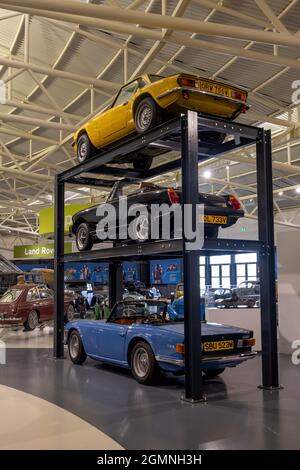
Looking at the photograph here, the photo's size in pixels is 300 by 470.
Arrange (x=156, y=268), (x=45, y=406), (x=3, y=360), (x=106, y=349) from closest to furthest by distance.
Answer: (x=45, y=406), (x=106, y=349), (x=3, y=360), (x=156, y=268)

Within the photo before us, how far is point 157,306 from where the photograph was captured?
9.21m

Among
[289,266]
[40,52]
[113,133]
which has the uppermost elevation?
[40,52]

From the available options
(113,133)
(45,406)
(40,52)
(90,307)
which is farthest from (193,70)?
(90,307)

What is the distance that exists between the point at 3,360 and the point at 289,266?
648 cm

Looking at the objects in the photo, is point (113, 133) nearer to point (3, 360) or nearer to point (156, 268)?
point (3, 360)

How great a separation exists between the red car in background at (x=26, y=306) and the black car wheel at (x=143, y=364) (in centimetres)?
798

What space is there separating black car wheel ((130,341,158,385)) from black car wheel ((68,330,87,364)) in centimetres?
182

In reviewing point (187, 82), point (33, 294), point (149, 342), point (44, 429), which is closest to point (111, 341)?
point (149, 342)

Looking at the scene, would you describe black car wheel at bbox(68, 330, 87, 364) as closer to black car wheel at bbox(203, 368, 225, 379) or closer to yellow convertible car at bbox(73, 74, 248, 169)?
black car wheel at bbox(203, 368, 225, 379)

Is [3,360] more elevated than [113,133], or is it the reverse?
[113,133]

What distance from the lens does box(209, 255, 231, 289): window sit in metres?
30.5

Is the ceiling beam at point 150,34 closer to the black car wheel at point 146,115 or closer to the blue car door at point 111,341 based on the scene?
the black car wheel at point 146,115

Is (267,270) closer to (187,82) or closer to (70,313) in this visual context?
(187,82)

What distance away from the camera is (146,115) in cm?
773
